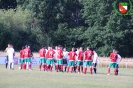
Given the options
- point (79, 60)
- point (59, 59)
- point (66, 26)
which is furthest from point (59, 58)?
point (66, 26)

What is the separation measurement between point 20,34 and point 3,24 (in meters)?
4.89

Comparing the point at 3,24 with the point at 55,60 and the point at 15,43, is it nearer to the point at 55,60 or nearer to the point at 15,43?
the point at 15,43

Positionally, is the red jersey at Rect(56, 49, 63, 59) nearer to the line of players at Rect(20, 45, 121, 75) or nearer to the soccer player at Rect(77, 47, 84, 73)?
the line of players at Rect(20, 45, 121, 75)

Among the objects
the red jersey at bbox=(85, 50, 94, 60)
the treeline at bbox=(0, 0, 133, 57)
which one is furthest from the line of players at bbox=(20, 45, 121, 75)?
the treeline at bbox=(0, 0, 133, 57)

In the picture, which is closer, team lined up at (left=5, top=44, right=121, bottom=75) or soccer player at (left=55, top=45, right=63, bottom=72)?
team lined up at (left=5, top=44, right=121, bottom=75)

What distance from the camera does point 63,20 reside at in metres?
82.8

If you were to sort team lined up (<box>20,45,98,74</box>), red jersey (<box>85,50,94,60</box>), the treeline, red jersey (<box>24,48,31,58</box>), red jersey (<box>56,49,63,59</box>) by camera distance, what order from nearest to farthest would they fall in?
red jersey (<box>85,50,94,60</box>) → team lined up (<box>20,45,98,74</box>) → red jersey (<box>56,49,63,59</box>) → red jersey (<box>24,48,31,58</box>) → the treeline

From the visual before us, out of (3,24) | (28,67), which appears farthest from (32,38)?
(28,67)

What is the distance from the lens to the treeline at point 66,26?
246 feet

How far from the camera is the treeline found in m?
75.1

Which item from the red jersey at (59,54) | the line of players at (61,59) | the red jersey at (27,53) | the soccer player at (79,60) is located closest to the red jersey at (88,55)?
the line of players at (61,59)

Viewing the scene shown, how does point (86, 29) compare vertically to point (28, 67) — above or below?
above

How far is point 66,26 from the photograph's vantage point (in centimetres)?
8100

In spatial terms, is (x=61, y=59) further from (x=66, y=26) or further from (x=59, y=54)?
(x=66, y=26)
